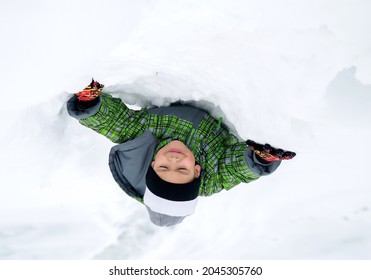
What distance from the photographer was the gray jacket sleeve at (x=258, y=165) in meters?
1.46

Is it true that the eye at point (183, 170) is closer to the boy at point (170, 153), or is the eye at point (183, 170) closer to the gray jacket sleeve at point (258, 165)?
the boy at point (170, 153)

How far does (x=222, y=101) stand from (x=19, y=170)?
96 centimetres

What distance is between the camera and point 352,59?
3.24 feet

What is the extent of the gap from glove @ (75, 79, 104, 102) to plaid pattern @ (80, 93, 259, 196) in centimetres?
10

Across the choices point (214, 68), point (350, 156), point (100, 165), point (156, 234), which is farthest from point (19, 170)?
point (350, 156)

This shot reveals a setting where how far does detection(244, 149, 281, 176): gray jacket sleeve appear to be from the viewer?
1456 millimetres

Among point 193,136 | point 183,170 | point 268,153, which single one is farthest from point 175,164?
point 268,153

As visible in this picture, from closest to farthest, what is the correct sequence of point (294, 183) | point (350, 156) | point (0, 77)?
point (0, 77), point (350, 156), point (294, 183)

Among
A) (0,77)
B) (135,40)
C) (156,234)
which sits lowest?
(156,234)

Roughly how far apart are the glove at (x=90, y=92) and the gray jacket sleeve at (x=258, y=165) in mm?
629

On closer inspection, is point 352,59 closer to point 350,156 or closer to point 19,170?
point 350,156

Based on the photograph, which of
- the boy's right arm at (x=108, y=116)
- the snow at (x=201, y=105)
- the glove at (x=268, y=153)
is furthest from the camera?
the boy's right arm at (x=108, y=116)

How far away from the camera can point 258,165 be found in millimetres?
1463

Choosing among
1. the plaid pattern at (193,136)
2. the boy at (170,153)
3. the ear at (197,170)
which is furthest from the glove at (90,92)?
the ear at (197,170)
